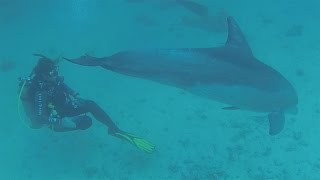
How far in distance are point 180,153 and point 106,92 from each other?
289 centimetres

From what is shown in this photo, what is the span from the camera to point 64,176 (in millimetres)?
7039

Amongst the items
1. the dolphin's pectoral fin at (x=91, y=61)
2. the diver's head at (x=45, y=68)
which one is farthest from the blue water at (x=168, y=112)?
the dolphin's pectoral fin at (x=91, y=61)

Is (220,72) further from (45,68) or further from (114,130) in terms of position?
(45,68)

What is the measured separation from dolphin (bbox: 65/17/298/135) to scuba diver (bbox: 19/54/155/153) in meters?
0.66

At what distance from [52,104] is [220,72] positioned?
2492mm

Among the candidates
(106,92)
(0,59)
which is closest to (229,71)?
(106,92)

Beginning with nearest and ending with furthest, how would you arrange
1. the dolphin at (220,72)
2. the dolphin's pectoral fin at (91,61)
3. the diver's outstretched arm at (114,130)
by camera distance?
the dolphin's pectoral fin at (91,61)
the dolphin at (220,72)
the diver's outstretched arm at (114,130)

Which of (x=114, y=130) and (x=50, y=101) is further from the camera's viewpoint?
(x=114, y=130)

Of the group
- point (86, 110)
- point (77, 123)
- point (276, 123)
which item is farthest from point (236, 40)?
point (77, 123)

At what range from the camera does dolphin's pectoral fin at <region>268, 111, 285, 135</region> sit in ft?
21.2

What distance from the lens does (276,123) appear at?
6.52m

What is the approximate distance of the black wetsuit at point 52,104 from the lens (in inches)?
230

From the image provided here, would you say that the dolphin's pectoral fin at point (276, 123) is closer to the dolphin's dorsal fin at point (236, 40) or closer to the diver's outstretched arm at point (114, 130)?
the dolphin's dorsal fin at point (236, 40)

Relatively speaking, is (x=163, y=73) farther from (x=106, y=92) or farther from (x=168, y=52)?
(x=106, y=92)
